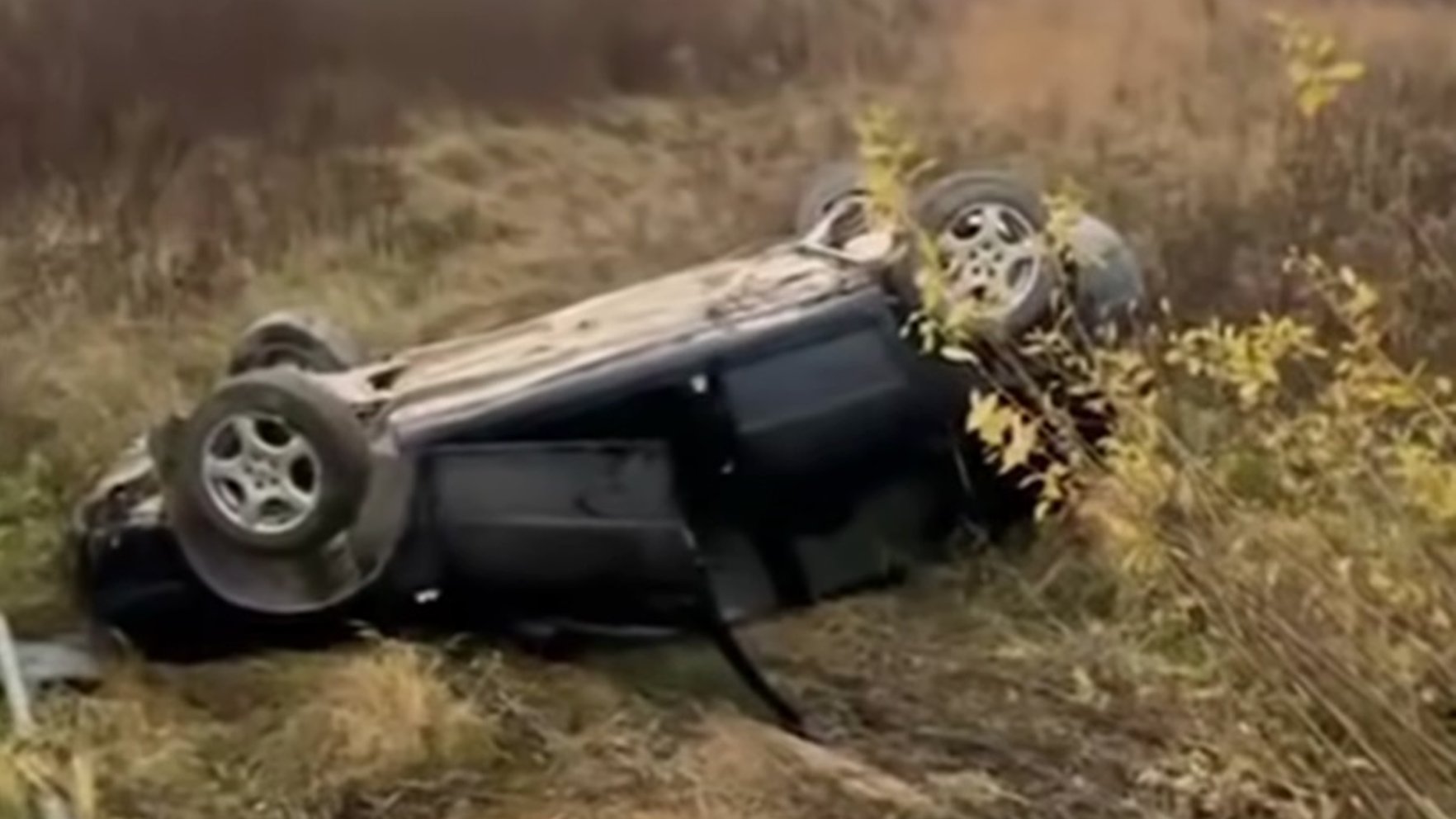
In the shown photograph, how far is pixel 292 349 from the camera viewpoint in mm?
8414

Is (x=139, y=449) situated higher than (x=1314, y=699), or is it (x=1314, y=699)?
(x=139, y=449)

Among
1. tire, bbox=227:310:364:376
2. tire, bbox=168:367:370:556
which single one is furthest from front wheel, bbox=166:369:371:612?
tire, bbox=227:310:364:376

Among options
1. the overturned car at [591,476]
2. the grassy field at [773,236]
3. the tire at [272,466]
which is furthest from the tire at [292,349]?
the tire at [272,466]

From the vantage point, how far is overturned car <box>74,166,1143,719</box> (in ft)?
22.9

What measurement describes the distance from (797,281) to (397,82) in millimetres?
3785

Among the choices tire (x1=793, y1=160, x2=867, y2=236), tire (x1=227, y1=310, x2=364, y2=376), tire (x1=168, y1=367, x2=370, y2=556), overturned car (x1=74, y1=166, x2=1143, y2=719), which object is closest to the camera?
tire (x1=168, y1=367, x2=370, y2=556)

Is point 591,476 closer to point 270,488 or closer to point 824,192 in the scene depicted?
point 270,488

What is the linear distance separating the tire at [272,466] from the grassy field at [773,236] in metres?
0.31

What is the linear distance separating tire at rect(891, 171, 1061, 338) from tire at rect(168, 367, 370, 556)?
1279 mm

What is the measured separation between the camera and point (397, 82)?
1102cm

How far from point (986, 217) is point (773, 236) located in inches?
99.5

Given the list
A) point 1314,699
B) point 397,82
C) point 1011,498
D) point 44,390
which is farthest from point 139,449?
point 1314,699

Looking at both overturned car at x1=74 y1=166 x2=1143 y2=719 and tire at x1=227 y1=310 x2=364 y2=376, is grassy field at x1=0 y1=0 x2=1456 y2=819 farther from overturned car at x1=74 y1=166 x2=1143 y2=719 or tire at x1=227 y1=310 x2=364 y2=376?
tire at x1=227 y1=310 x2=364 y2=376

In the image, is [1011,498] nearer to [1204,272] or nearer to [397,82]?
[1204,272]
